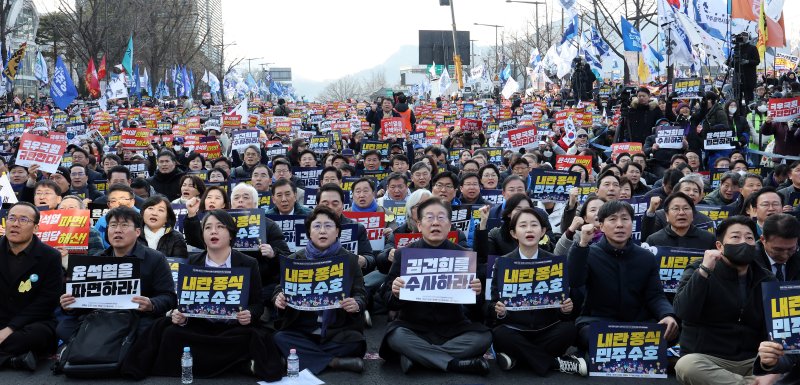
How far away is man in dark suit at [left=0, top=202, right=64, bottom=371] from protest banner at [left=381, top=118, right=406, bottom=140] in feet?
36.3

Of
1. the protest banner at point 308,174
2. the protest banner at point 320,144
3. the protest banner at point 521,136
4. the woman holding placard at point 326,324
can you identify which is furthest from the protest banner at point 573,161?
the protest banner at point 320,144

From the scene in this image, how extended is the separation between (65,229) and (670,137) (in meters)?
9.92

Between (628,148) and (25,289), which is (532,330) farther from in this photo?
(628,148)

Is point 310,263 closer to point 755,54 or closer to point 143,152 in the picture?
point 755,54

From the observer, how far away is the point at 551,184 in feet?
33.1

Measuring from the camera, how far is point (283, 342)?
6.79m

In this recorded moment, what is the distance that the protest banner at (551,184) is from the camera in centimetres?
1001

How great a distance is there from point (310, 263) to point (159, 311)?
1.21 meters

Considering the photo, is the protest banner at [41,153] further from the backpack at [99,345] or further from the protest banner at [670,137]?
the protest banner at [670,137]

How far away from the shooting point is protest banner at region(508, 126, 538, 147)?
15.5 meters

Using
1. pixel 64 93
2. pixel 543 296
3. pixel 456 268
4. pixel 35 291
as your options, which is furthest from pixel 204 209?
pixel 64 93

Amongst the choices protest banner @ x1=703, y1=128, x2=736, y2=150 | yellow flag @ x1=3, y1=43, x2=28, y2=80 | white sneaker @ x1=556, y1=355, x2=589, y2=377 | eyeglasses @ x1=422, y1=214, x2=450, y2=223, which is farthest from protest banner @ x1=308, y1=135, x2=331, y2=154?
yellow flag @ x1=3, y1=43, x2=28, y2=80

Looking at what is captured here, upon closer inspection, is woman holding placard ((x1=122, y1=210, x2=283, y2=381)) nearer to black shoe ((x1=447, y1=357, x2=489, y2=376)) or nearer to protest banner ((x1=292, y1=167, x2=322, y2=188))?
black shoe ((x1=447, y1=357, x2=489, y2=376))

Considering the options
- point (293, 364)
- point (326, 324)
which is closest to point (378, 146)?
point (326, 324)
